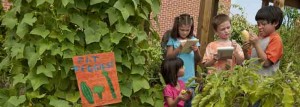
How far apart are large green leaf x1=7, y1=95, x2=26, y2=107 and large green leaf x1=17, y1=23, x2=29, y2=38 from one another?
375 mm

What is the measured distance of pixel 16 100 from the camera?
3.12m

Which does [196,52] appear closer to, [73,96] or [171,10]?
[73,96]

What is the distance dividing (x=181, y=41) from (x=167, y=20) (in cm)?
1018

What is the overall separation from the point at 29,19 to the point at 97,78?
537mm

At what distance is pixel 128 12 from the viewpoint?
10.2 ft

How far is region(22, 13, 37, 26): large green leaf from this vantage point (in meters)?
3.04

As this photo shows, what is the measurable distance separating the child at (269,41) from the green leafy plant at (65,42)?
1.00 m

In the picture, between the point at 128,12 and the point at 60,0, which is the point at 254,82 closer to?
the point at 128,12

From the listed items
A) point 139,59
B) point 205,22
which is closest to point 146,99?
point 139,59

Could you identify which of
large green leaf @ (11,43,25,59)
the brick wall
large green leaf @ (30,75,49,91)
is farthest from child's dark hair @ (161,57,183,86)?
the brick wall

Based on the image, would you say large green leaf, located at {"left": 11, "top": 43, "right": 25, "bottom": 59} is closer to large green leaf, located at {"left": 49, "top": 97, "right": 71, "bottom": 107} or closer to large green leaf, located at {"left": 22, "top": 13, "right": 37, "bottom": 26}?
large green leaf, located at {"left": 22, "top": 13, "right": 37, "bottom": 26}

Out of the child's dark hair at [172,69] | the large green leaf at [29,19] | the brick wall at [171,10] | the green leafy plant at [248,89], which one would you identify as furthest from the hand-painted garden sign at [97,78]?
the brick wall at [171,10]

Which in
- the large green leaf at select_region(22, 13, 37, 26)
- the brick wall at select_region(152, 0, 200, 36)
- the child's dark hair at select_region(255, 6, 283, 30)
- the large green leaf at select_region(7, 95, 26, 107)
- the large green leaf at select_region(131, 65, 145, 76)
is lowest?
the brick wall at select_region(152, 0, 200, 36)

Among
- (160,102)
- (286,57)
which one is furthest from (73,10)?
(286,57)
